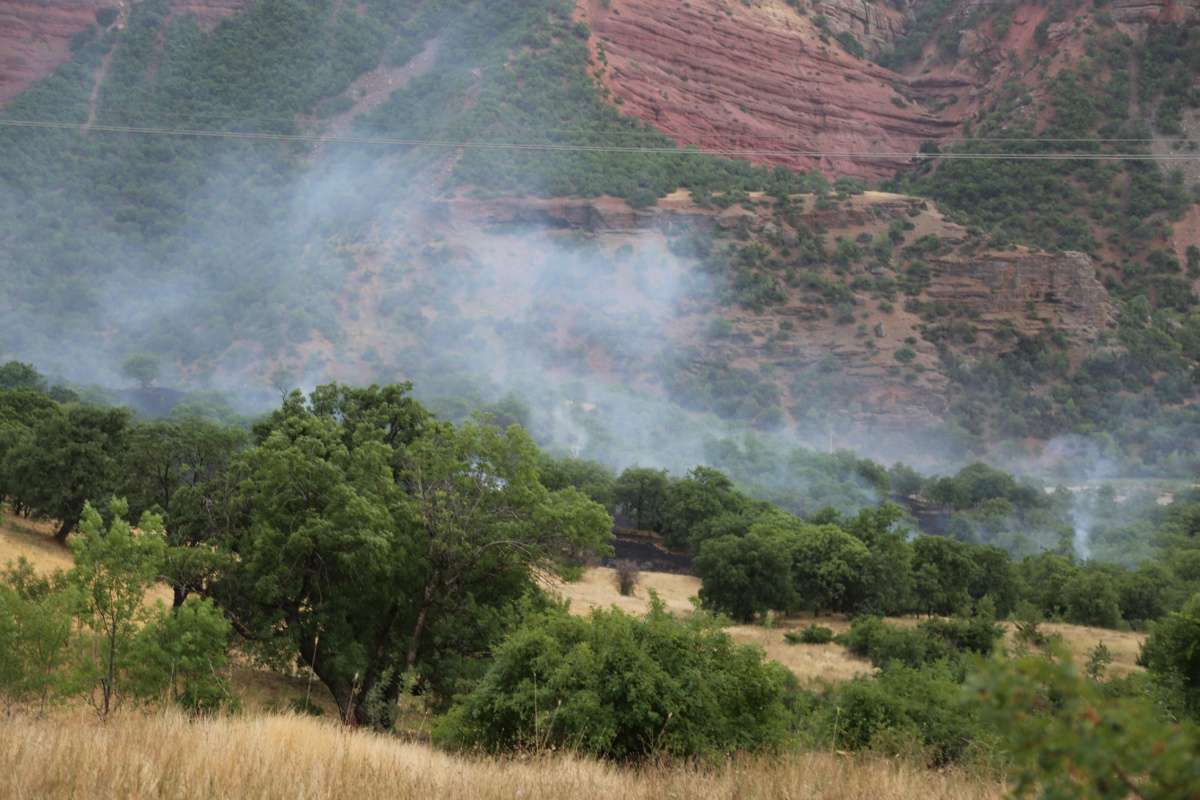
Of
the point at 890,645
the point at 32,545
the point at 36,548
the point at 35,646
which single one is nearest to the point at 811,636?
the point at 890,645

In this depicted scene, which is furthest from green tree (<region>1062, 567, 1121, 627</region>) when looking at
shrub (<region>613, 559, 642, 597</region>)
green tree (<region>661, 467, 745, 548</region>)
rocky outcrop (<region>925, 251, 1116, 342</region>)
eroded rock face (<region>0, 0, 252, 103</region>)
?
eroded rock face (<region>0, 0, 252, 103</region>)

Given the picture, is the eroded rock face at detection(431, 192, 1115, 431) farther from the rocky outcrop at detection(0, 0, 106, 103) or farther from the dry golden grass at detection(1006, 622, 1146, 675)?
the rocky outcrop at detection(0, 0, 106, 103)

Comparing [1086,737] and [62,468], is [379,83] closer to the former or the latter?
[62,468]

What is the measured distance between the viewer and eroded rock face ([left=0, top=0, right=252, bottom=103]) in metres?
108

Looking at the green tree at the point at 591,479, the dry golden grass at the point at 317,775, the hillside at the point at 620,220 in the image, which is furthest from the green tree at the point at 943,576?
the dry golden grass at the point at 317,775

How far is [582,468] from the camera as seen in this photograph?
200 ft

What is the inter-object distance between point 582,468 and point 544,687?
163 feet

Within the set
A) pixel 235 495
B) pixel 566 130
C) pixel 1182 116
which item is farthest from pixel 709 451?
pixel 1182 116

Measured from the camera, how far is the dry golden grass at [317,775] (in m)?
5.36

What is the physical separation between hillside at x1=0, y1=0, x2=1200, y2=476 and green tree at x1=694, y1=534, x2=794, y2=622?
34868 mm

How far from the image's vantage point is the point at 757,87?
4656 inches

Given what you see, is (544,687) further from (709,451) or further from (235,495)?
(709,451)

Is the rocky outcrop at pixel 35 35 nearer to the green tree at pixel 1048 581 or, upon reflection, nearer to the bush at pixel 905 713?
the green tree at pixel 1048 581

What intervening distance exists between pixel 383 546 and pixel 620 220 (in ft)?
259
